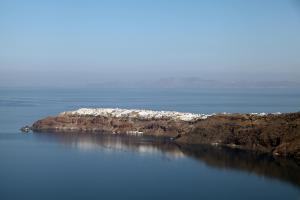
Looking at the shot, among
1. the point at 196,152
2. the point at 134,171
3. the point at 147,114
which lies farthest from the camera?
the point at 147,114

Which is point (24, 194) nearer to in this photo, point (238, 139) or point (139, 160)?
point (139, 160)

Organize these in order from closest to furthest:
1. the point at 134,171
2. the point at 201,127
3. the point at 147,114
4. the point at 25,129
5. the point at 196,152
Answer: the point at 134,171 → the point at 196,152 → the point at 201,127 → the point at 147,114 → the point at 25,129

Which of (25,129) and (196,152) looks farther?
(25,129)

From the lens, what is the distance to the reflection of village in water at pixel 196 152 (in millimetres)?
20281

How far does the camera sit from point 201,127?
28391 millimetres

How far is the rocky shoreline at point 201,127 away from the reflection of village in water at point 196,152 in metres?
0.98

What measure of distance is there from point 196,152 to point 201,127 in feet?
11.4

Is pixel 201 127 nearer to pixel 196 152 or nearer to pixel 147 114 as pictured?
pixel 196 152

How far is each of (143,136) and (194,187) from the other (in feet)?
43.4

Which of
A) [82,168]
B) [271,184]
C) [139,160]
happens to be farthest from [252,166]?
[82,168]

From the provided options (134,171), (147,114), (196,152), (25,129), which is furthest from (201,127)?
(25,129)

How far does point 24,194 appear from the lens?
631 inches

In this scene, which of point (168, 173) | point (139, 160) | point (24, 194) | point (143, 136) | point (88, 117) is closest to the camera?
point (24, 194)

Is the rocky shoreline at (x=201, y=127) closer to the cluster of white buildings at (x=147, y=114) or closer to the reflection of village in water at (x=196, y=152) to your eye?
the cluster of white buildings at (x=147, y=114)
